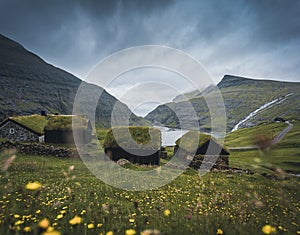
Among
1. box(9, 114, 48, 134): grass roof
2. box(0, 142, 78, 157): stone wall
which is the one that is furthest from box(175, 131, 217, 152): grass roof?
box(9, 114, 48, 134): grass roof

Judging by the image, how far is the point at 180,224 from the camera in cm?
483

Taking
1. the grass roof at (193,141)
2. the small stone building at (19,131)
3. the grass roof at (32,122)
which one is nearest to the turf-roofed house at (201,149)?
the grass roof at (193,141)

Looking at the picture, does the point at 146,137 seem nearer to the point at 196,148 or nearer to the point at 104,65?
the point at 196,148

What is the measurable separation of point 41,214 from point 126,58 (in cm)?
1092

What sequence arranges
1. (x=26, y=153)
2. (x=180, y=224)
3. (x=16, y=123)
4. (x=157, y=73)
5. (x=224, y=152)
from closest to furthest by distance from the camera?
(x=180, y=224) < (x=157, y=73) < (x=26, y=153) < (x=224, y=152) < (x=16, y=123)

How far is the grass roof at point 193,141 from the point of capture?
3642cm

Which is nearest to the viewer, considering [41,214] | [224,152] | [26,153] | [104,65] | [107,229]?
[107,229]

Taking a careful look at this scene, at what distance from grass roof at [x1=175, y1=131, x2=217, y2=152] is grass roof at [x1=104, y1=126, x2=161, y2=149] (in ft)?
19.8

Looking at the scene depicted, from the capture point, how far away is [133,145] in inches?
1305

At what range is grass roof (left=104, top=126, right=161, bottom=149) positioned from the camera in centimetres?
3275

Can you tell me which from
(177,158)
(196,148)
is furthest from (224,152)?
(177,158)

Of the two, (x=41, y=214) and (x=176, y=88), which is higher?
(x=176, y=88)

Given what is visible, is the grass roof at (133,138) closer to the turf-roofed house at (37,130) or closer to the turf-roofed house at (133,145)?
the turf-roofed house at (133,145)

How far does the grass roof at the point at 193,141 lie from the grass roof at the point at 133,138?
604cm
